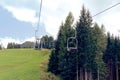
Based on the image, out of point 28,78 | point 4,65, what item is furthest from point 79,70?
point 4,65

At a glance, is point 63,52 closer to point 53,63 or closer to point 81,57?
point 53,63

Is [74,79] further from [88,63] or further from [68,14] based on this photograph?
[68,14]

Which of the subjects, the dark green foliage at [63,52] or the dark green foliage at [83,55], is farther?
the dark green foliage at [63,52]

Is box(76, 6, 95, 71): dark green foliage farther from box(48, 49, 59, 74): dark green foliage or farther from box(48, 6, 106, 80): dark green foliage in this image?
box(48, 49, 59, 74): dark green foliage

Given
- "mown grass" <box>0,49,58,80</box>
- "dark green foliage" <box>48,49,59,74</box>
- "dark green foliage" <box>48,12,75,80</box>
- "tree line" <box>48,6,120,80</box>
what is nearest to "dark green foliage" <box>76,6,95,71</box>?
"tree line" <box>48,6,120,80</box>

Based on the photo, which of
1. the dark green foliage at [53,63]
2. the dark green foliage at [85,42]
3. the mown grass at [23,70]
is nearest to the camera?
the dark green foliage at [85,42]

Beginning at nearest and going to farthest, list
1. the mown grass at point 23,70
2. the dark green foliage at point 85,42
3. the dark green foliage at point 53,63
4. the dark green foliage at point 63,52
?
the dark green foliage at point 85,42, the dark green foliage at point 63,52, the mown grass at point 23,70, the dark green foliage at point 53,63

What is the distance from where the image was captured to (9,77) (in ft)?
262

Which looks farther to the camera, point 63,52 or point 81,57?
point 63,52

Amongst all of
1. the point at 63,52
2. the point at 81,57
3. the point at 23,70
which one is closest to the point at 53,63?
the point at 63,52

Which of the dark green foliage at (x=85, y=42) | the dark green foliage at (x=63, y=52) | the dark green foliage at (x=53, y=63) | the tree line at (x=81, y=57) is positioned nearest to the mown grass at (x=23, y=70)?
the dark green foliage at (x=53, y=63)

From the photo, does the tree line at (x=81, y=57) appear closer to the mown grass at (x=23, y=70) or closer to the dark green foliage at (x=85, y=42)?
the dark green foliage at (x=85, y=42)

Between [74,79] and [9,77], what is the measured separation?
47.5 ft

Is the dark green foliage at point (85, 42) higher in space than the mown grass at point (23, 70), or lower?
higher
